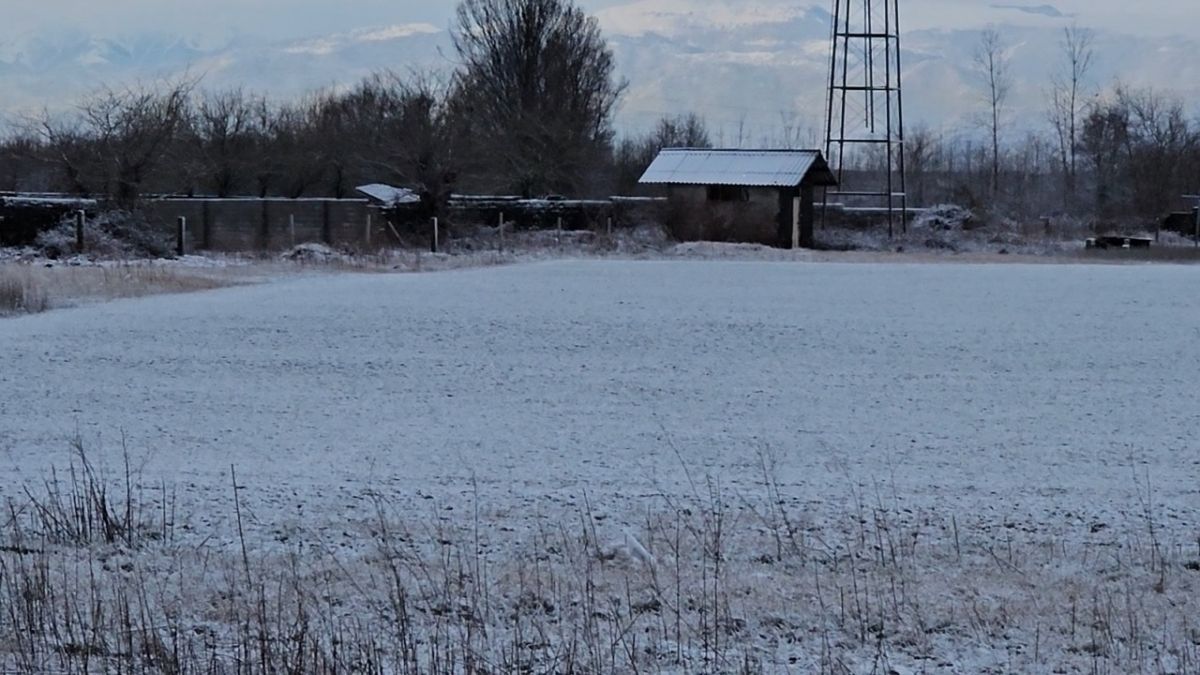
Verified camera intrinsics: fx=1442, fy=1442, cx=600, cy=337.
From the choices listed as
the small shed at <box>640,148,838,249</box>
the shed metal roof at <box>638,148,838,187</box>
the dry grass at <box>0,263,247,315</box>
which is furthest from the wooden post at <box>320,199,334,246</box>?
the dry grass at <box>0,263,247,315</box>

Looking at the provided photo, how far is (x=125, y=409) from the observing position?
13.7 metres

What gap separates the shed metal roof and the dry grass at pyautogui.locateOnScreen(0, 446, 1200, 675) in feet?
122

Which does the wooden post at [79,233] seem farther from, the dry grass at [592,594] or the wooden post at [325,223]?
the dry grass at [592,594]

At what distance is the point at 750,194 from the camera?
4662cm

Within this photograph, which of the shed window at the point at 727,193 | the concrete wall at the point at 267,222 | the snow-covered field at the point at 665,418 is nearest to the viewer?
the snow-covered field at the point at 665,418

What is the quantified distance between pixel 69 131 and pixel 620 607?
3940 centimetres

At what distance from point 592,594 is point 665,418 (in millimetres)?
6254

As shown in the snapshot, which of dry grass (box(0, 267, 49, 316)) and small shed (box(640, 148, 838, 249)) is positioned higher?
small shed (box(640, 148, 838, 249))

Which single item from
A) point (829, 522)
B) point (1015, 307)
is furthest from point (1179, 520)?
point (1015, 307)

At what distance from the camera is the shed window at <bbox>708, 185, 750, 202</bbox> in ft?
153

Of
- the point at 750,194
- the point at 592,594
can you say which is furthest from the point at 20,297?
the point at 750,194

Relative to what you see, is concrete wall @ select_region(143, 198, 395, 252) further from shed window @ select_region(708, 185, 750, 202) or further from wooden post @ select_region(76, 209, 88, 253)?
shed window @ select_region(708, 185, 750, 202)

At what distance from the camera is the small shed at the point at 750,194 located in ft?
152

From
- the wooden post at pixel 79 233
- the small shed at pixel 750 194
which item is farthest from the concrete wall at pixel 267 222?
the small shed at pixel 750 194
